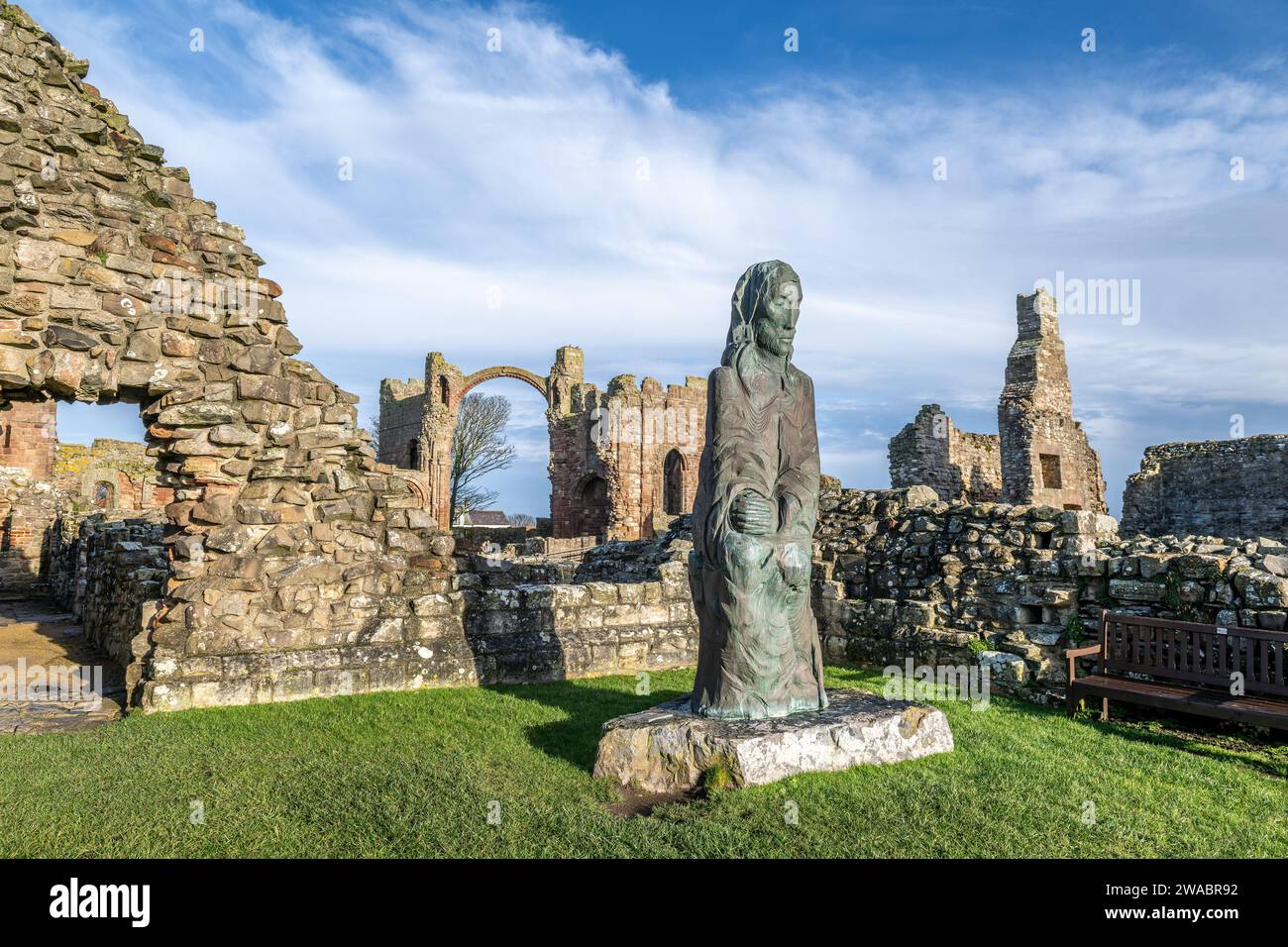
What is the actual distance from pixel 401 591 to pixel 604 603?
6.96ft

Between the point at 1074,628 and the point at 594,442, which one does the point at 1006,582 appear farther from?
the point at 594,442

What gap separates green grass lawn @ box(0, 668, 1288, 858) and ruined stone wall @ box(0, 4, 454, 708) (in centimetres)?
99

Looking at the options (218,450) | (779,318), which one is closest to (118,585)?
(218,450)

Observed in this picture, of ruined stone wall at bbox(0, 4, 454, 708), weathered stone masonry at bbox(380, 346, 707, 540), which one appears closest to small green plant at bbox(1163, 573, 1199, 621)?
ruined stone wall at bbox(0, 4, 454, 708)

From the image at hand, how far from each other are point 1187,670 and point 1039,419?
596 inches

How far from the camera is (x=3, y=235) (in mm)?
6613

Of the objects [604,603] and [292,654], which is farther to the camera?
[604,603]

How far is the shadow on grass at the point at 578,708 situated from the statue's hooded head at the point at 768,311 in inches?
105

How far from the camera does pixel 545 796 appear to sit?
175 inches

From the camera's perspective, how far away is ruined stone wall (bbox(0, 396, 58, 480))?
2603cm

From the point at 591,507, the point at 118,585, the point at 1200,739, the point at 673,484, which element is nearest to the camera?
the point at 1200,739

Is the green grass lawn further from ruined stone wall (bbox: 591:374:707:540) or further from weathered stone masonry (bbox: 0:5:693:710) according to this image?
ruined stone wall (bbox: 591:374:707:540)
